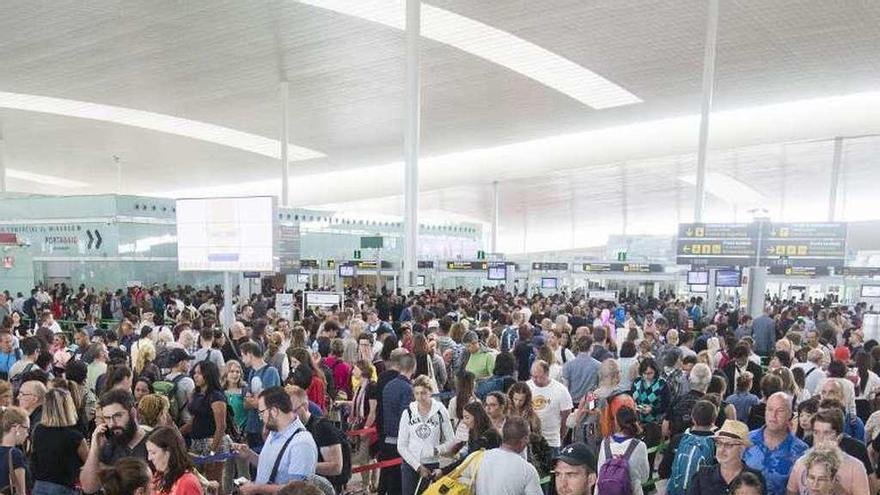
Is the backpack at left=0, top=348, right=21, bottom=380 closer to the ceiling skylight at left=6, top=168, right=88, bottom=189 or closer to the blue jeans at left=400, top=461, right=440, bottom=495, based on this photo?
the blue jeans at left=400, top=461, right=440, bottom=495

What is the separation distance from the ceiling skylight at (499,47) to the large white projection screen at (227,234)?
28.0 ft

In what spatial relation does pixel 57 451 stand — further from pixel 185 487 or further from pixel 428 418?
pixel 428 418

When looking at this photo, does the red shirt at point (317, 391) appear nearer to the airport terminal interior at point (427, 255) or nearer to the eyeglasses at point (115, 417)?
the airport terminal interior at point (427, 255)

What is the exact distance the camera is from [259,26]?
1800cm

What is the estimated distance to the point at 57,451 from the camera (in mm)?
4184

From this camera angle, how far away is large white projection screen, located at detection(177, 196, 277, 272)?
9.82 meters

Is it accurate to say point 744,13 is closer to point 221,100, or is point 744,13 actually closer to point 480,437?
point 480,437

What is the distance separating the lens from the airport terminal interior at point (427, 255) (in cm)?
424

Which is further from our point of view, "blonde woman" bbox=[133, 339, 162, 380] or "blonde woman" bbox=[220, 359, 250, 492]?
"blonde woman" bbox=[133, 339, 162, 380]

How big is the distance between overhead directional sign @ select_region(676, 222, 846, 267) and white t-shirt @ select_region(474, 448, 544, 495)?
1388cm

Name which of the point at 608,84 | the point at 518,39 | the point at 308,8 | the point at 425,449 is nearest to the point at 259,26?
the point at 308,8

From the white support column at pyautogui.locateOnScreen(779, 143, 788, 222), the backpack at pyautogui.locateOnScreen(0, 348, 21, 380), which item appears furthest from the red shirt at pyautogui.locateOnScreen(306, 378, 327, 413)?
the white support column at pyautogui.locateOnScreen(779, 143, 788, 222)

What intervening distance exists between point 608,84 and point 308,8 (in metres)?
10.6

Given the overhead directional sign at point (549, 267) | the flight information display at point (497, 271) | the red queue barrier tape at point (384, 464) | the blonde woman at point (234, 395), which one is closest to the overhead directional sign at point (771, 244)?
the flight information display at point (497, 271)
